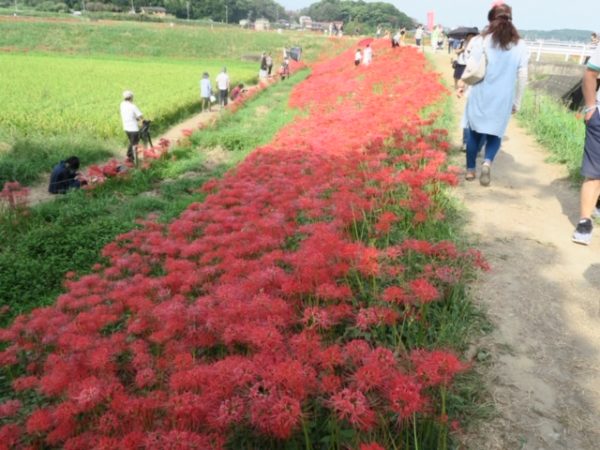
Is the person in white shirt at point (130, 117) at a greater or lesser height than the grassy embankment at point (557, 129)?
lesser

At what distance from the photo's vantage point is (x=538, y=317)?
10.1 ft

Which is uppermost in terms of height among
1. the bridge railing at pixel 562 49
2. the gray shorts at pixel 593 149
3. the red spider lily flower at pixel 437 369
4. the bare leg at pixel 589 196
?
the bridge railing at pixel 562 49

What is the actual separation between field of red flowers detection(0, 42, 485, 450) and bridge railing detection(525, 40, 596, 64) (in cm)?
2080

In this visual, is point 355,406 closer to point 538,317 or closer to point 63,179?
point 538,317

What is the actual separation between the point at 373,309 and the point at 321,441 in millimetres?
772

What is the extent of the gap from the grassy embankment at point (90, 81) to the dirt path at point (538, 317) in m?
9.14

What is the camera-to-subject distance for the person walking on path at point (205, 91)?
55.8 ft

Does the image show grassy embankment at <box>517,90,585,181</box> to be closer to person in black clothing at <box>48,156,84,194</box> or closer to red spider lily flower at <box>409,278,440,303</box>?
Result: red spider lily flower at <box>409,278,440,303</box>

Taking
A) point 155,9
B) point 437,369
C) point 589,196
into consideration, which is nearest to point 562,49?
point 589,196

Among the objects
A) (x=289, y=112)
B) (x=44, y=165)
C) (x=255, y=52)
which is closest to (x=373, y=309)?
(x=44, y=165)

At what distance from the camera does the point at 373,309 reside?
2510mm

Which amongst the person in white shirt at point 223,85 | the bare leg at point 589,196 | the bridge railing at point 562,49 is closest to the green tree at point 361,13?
the bridge railing at point 562,49

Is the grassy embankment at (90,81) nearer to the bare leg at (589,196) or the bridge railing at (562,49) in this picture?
the bare leg at (589,196)

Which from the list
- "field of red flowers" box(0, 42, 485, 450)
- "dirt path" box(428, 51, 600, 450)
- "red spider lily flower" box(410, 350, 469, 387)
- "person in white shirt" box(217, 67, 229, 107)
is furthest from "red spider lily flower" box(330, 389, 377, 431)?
"person in white shirt" box(217, 67, 229, 107)
